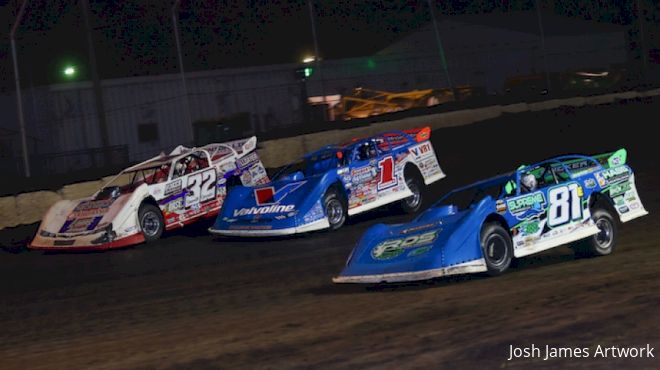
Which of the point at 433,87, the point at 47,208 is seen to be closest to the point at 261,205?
the point at 47,208

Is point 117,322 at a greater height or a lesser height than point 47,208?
lesser

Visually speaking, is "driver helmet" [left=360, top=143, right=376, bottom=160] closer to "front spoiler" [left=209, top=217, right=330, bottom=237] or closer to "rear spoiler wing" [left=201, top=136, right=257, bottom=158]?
"front spoiler" [left=209, top=217, right=330, bottom=237]

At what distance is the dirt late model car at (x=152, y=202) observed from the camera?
16.2 metres

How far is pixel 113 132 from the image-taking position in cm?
2262

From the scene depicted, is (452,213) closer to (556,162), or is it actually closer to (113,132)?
(556,162)

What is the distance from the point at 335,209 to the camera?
52.2ft

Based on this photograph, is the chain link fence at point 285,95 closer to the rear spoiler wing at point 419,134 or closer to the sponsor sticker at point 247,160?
the sponsor sticker at point 247,160

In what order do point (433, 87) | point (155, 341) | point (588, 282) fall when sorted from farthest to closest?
point (433, 87) → point (588, 282) → point (155, 341)

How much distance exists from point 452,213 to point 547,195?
0.95 metres

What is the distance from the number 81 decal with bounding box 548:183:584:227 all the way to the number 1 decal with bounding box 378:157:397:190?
5787mm

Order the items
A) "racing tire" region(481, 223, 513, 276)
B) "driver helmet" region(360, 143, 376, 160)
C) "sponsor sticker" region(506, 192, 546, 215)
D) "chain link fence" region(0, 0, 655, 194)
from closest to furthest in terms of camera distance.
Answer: "racing tire" region(481, 223, 513, 276), "sponsor sticker" region(506, 192, 546, 215), "driver helmet" region(360, 143, 376, 160), "chain link fence" region(0, 0, 655, 194)

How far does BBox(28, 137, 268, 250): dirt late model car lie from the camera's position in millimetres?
16188

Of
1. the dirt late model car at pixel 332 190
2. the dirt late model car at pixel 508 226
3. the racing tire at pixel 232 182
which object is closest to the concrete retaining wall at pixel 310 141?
the racing tire at pixel 232 182

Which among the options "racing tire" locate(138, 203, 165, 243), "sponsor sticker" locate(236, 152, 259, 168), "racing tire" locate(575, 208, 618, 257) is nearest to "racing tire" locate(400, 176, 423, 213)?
"sponsor sticker" locate(236, 152, 259, 168)
